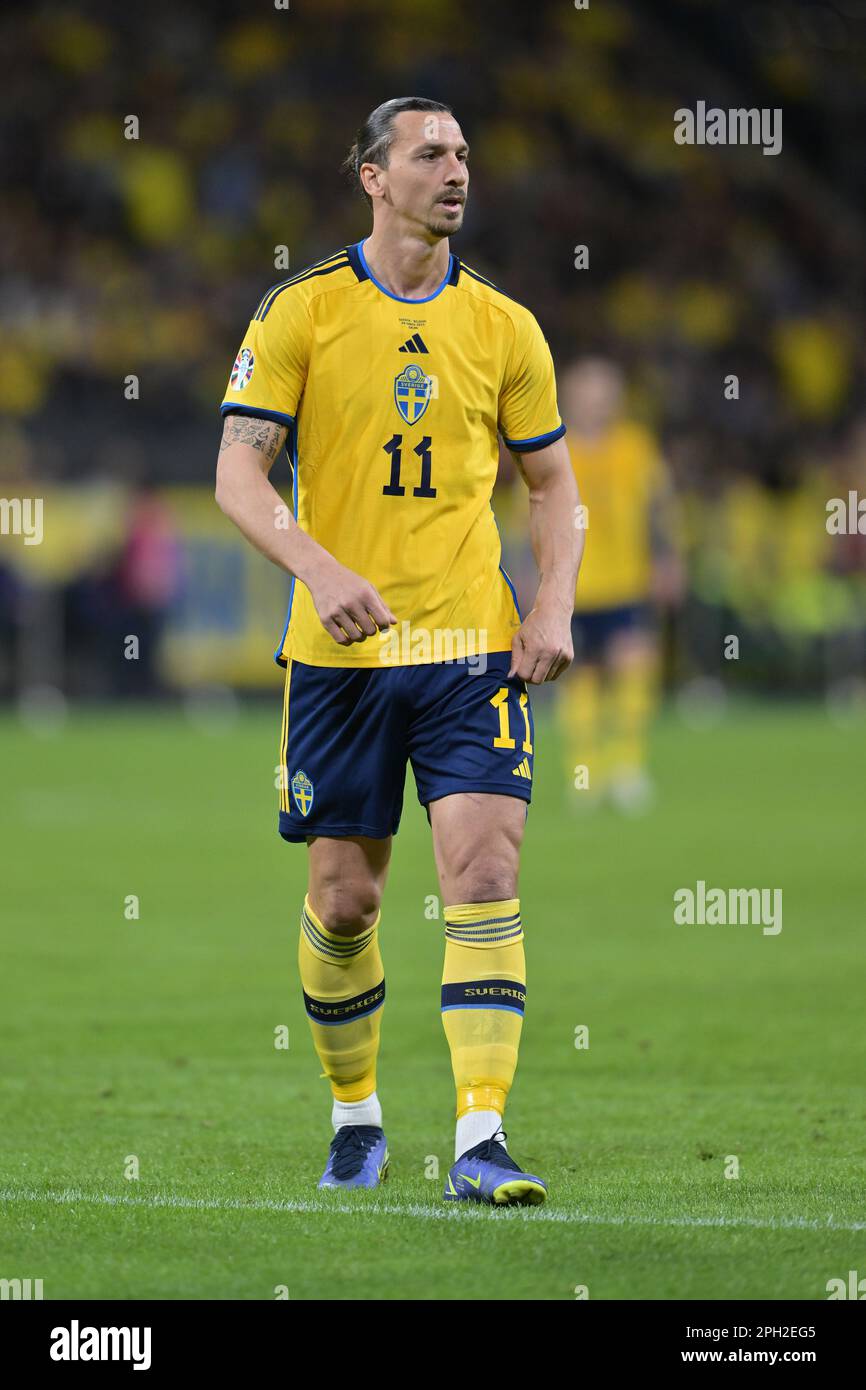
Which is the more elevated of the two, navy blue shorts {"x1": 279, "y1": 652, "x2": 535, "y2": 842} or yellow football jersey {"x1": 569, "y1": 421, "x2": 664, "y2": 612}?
yellow football jersey {"x1": 569, "y1": 421, "x2": 664, "y2": 612}

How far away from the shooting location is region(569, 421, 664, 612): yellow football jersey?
14250mm

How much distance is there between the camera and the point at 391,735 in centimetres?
500

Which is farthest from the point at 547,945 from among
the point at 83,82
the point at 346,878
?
the point at 83,82

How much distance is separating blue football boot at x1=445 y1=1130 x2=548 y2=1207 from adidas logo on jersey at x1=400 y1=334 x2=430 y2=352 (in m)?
1.75

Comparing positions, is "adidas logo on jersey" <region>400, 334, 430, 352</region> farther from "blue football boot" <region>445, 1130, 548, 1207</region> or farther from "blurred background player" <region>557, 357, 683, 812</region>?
"blurred background player" <region>557, 357, 683, 812</region>

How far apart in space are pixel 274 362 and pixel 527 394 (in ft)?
2.05

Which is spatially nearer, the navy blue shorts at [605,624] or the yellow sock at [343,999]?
the yellow sock at [343,999]

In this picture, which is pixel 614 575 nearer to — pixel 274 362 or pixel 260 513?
pixel 274 362

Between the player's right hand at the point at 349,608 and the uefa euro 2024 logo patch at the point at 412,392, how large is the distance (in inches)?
19.8

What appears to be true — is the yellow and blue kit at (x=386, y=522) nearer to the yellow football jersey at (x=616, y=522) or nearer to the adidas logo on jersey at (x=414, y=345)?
the adidas logo on jersey at (x=414, y=345)

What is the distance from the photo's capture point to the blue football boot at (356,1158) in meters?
5.02

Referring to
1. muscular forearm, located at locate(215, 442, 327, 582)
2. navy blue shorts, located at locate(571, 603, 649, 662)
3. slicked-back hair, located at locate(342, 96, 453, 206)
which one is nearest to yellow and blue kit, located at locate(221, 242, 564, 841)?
muscular forearm, located at locate(215, 442, 327, 582)

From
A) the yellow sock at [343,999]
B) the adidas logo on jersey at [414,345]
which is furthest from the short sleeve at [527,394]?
the yellow sock at [343,999]
